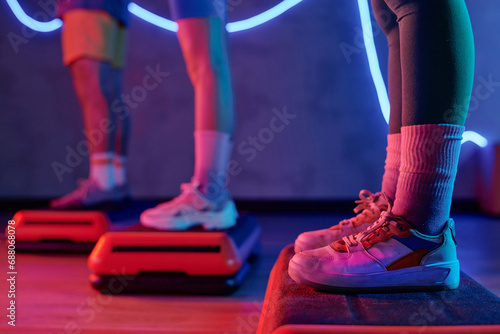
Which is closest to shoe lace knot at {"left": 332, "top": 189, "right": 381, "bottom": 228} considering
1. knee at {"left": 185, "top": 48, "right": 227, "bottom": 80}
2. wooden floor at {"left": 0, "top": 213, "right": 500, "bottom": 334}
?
wooden floor at {"left": 0, "top": 213, "right": 500, "bottom": 334}

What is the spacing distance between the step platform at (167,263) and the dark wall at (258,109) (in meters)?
1.77

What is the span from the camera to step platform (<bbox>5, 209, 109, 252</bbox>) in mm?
1745

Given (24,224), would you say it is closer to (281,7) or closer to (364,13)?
(281,7)

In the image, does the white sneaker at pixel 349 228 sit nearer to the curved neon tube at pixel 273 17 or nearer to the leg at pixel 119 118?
the leg at pixel 119 118

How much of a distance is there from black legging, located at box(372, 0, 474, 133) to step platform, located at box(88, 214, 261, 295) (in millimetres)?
689

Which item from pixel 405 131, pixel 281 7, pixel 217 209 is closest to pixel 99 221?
pixel 217 209

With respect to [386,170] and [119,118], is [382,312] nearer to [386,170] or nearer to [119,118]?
[386,170]

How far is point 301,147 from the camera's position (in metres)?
2.97

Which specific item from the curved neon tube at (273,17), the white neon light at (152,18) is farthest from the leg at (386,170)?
the white neon light at (152,18)

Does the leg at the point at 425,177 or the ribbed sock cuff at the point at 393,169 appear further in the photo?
the ribbed sock cuff at the point at 393,169

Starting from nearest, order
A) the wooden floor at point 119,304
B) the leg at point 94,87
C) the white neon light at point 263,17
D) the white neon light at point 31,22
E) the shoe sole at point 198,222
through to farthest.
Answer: the wooden floor at point 119,304 < the shoe sole at point 198,222 < the leg at point 94,87 < the white neon light at point 263,17 < the white neon light at point 31,22

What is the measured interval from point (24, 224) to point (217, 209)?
95cm

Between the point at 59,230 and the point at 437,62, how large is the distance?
1619 mm

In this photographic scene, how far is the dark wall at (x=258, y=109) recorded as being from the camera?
2906 millimetres
